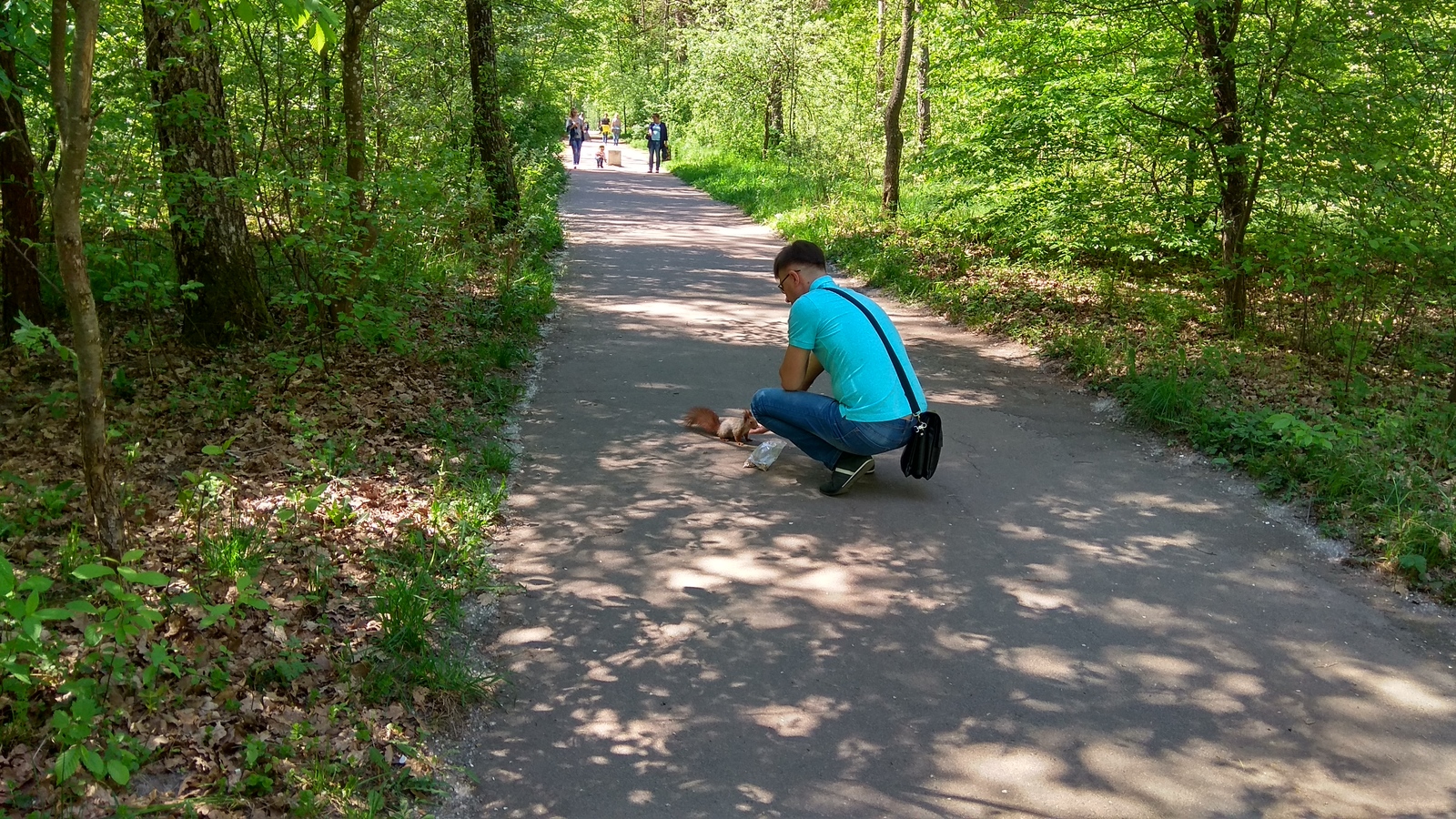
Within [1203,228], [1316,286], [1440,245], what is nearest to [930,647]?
[1440,245]

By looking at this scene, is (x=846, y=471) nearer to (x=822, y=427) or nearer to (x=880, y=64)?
(x=822, y=427)

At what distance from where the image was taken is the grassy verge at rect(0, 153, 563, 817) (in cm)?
330

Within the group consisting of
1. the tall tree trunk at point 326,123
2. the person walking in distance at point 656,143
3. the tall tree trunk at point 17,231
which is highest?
the person walking in distance at point 656,143

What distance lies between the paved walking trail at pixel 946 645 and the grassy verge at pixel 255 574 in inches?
15.3

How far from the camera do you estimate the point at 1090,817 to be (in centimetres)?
342

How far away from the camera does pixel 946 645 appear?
455 centimetres

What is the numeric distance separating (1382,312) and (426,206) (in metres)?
8.97

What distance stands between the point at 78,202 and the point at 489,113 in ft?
37.8

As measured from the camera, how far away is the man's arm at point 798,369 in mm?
6227

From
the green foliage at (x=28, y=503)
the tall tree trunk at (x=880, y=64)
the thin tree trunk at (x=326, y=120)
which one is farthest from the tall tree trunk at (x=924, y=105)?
the green foliage at (x=28, y=503)

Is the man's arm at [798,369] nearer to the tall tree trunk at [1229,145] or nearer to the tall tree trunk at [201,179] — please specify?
the tall tree trunk at [201,179]

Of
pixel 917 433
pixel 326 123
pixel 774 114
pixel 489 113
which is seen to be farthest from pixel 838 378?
pixel 774 114

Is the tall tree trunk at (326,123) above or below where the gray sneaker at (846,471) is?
above

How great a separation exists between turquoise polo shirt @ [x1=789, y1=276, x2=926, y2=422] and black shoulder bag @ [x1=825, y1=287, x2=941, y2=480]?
0.10 feet
